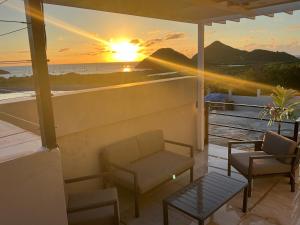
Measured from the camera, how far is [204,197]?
123 inches

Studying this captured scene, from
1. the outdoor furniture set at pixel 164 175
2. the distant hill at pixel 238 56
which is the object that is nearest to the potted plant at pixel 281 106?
the outdoor furniture set at pixel 164 175

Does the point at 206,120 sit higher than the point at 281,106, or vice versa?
the point at 281,106

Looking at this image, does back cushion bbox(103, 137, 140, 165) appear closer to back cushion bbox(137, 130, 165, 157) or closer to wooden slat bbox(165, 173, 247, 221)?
back cushion bbox(137, 130, 165, 157)

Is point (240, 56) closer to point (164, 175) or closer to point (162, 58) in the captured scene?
point (162, 58)

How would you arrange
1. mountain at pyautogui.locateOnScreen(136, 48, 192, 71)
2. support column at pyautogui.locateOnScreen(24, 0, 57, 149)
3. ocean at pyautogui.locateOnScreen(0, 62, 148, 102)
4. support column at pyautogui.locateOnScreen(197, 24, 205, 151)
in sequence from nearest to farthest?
support column at pyautogui.locateOnScreen(24, 0, 57, 149), ocean at pyautogui.locateOnScreen(0, 62, 148, 102), support column at pyautogui.locateOnScreen(197, 24, 205, 151), mountain at pyautogui.locateOnScreen(136, 48, 192, 71)

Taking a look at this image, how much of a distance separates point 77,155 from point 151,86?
1.87 metres

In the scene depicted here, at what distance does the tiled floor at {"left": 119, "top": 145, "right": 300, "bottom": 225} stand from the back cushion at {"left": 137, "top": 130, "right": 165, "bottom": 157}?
2.20 feet

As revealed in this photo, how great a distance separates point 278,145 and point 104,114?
2.91m

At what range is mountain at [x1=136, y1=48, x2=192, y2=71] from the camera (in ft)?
27.3

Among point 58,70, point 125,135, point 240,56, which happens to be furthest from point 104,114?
point 240,56

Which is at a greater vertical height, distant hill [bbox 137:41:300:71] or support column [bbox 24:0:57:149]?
distant hill [bbox 137:41:300:71]

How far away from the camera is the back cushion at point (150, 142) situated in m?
4.43

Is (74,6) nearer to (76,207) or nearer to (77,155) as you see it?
(77,155)

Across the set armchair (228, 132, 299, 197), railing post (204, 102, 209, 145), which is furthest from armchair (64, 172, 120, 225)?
railing post (204, 102, 209, 145)
